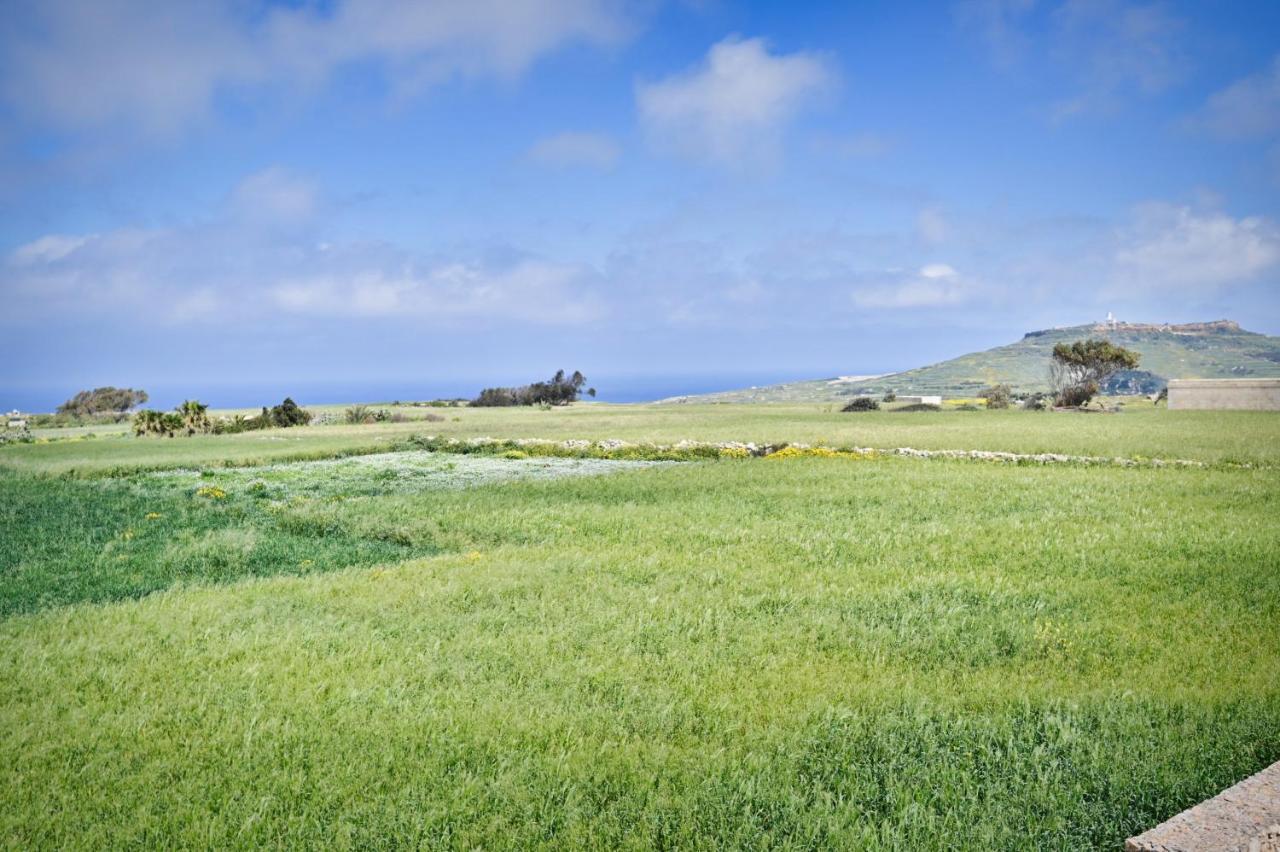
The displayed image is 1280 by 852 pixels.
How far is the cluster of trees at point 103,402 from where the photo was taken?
198 ft

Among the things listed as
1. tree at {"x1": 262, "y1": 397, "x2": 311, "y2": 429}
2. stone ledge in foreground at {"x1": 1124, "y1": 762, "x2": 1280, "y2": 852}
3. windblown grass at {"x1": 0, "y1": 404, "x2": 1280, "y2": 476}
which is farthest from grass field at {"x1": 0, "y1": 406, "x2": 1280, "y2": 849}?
tree at {"x1": 262, "y1": 397, "x2": 311, "y2": 429}

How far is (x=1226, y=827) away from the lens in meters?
4.34

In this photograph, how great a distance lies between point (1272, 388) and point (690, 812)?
194ft

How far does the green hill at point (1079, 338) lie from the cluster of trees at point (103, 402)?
57.2m

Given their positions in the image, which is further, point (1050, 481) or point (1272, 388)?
point (1272, 388)

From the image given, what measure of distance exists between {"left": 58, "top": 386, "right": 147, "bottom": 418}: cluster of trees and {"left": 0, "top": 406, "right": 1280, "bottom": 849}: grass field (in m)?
53.0

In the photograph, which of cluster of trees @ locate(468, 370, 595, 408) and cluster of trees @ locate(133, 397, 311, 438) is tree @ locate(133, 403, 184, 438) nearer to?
cluster of trees @ locate(133, 397, 311, 438)

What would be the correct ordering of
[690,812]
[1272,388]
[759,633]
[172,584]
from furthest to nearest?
[1272,388], [172,584], [759,633], [690,812]

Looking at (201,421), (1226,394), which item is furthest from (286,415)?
(1226,394)

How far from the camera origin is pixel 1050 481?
1956 cm

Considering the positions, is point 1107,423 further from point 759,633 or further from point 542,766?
point 542,766

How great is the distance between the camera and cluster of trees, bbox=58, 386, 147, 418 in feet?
198

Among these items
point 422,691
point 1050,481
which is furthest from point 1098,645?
point 1050,481

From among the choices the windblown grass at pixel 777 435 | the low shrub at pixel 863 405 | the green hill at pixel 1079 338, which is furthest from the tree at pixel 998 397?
the green hill at pixel 1079 338
